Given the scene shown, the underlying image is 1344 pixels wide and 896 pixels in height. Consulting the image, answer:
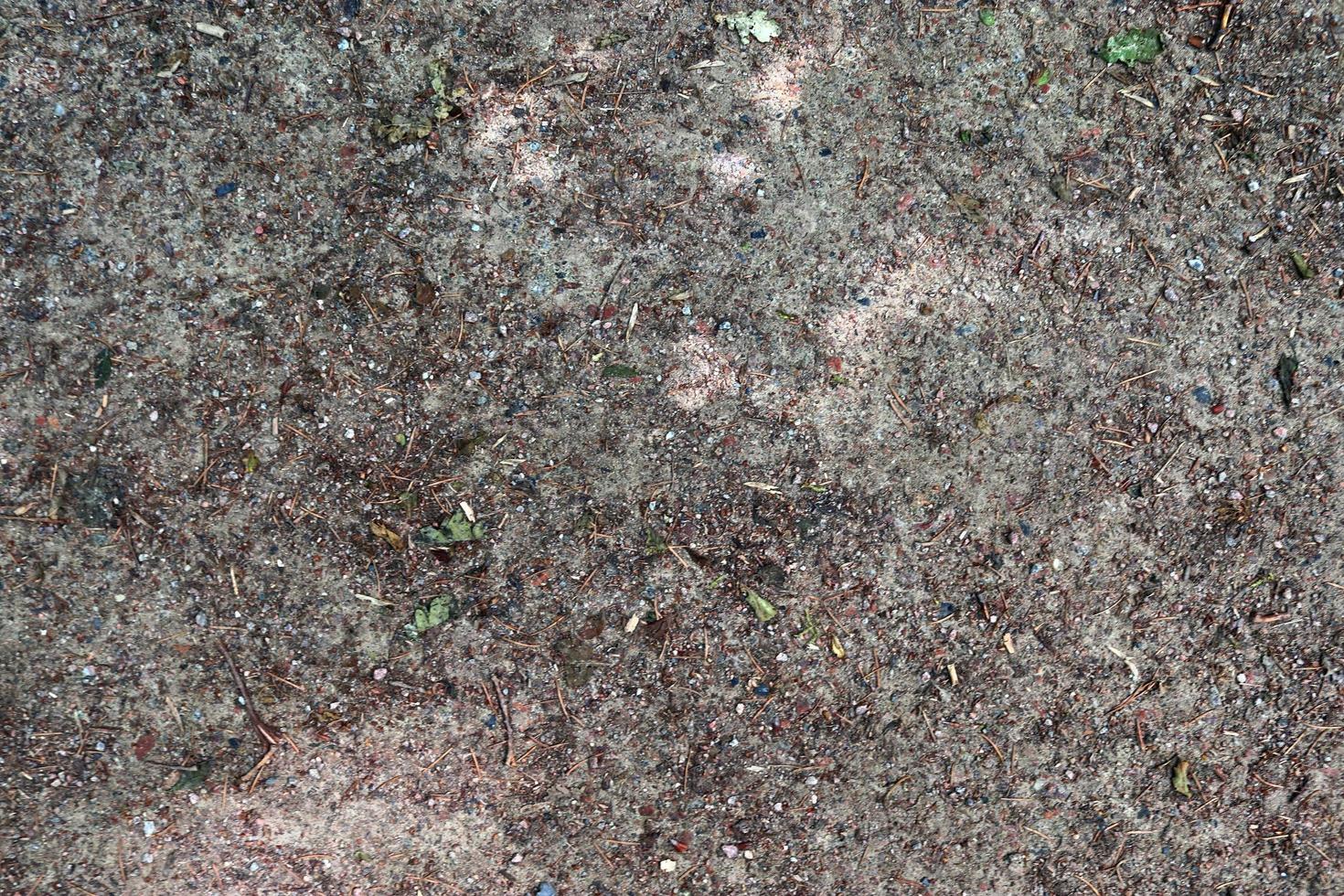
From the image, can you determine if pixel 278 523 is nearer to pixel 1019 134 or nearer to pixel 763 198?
pixel 763 198

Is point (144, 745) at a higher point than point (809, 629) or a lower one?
lower

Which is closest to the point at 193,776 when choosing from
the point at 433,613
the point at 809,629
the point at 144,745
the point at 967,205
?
the point at 144,745

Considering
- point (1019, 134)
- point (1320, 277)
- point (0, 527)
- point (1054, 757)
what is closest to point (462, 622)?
point (0, 527)

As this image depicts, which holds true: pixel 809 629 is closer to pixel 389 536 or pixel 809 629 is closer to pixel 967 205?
pixel 389 536

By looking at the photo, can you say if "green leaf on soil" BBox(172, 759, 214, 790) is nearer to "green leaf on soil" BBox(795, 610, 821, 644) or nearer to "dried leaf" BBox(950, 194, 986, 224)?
"green leaf on soil" BBox(795, 610, 821, 644)

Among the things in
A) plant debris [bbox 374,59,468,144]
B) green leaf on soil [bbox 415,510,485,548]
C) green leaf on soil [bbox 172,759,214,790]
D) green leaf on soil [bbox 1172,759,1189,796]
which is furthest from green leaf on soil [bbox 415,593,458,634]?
green leaf on soil [bbox 1172,759,1189,796]

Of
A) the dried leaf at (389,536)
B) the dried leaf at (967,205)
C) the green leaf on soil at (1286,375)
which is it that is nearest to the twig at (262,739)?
the dried leaf at (389,536)

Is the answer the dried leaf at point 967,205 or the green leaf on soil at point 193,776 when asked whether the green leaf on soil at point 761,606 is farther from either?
the green leaf on soil at point 193,776
